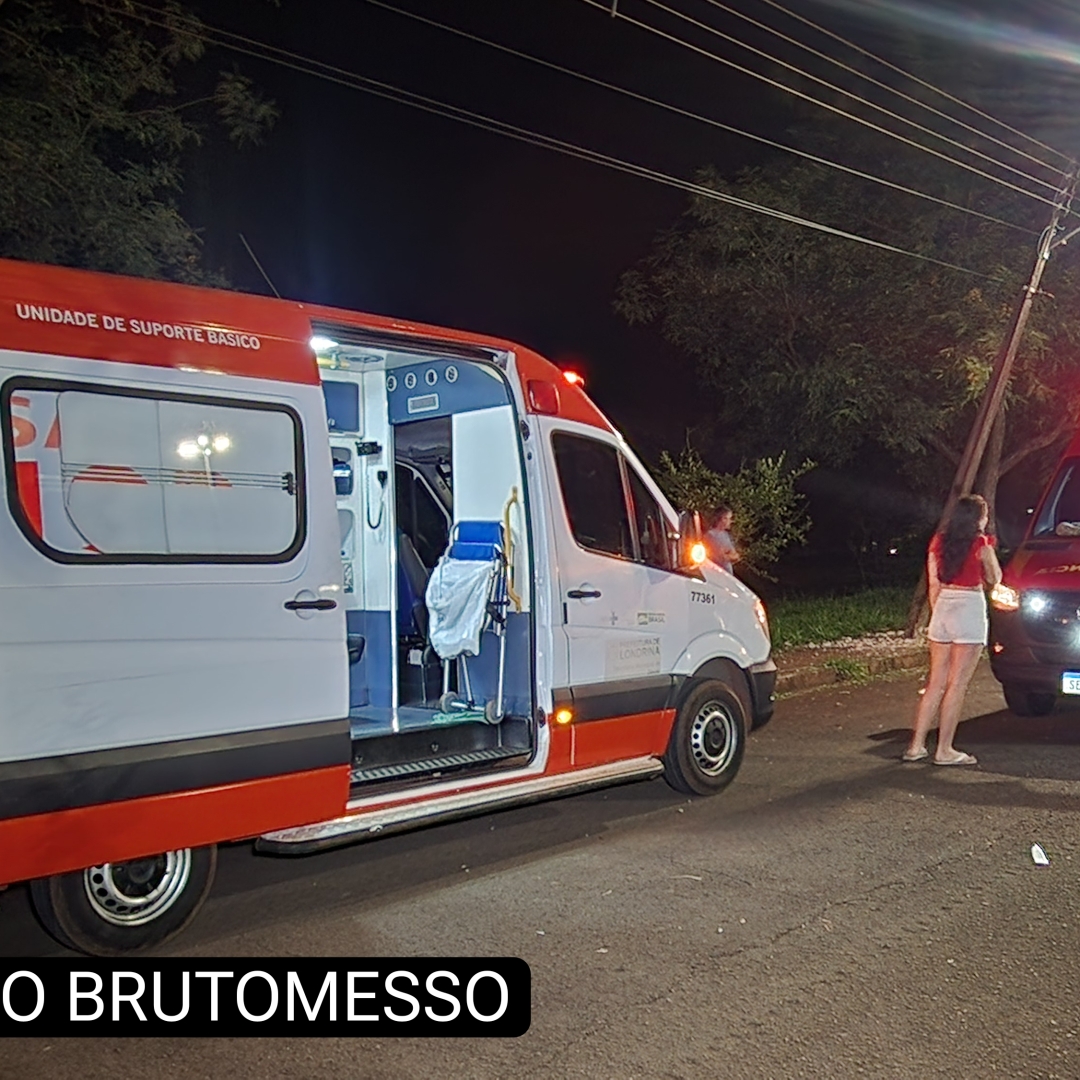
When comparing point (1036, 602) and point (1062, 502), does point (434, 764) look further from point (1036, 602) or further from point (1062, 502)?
point (1062, 502)

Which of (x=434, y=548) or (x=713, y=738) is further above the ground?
(x=434, y=548)

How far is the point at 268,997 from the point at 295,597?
161cm

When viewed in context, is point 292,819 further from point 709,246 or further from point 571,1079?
point 709,246

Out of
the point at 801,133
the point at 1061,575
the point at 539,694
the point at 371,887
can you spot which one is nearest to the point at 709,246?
the point at 801,133

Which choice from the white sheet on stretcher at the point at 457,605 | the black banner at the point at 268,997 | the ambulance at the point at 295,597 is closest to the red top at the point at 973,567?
the ambulance at the point at 295,597

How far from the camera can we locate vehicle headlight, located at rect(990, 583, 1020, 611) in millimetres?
8656

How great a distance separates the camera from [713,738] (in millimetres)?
7293

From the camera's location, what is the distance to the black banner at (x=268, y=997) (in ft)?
13.8

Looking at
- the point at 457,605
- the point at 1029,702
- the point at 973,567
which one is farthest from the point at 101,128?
the point at 1029,702

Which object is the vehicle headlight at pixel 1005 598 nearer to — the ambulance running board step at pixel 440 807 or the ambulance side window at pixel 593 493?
the ambulance side window at pixel 593 493

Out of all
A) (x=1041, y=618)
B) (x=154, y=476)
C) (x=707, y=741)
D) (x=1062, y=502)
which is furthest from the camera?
(x=1062, y=502)

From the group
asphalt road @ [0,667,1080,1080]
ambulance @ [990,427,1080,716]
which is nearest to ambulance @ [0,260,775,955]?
asphalt road @ [0,667,1080,1080]

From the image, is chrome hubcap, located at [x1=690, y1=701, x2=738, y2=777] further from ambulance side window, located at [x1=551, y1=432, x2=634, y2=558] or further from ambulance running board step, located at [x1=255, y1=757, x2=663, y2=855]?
ambulance side window, located at [x1=551, y1=432, x2=634, y2=558]

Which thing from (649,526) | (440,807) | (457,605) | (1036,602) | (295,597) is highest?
(649,526)
